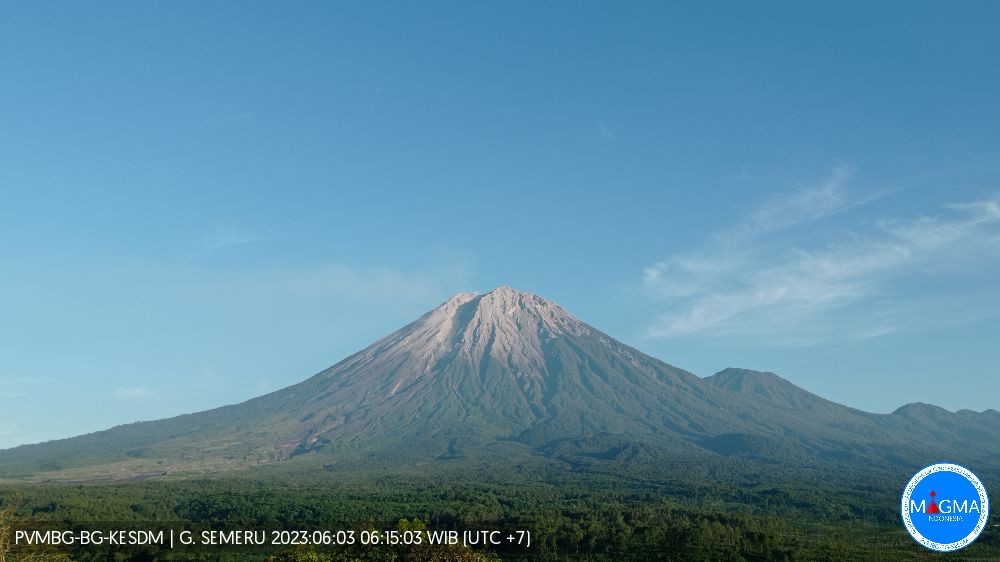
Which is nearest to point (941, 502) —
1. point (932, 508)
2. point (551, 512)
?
point (932, 508)

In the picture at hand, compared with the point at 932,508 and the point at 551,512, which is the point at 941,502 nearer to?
the point at 932,508

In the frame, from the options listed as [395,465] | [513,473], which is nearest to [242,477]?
[395,465]

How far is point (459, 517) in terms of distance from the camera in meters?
106

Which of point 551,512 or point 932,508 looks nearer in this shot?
point 932,508

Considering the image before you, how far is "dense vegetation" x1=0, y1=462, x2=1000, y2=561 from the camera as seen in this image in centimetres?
9038

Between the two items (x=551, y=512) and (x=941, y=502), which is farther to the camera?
(x=551, y=512)

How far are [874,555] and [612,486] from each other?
69.1 metres

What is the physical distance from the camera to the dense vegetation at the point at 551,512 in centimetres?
9038

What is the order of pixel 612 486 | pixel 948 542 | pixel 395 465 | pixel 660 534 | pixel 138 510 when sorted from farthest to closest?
1. pixel 395 465
2. pixel 612 486
3. pixel 138 510
4. pixel 660 534
5. pixel 948 542

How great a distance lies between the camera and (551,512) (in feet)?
350

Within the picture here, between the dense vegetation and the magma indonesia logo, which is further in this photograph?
the dense vegetation

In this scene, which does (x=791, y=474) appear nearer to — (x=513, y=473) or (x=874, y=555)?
(x=513, y=473)

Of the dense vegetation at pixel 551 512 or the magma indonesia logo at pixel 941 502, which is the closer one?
the magma indonesia logo at pixel 941 502

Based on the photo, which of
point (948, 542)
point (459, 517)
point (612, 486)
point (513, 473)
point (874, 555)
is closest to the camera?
point (948, 542)
